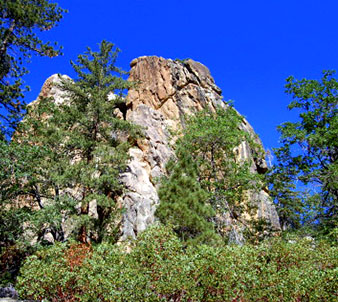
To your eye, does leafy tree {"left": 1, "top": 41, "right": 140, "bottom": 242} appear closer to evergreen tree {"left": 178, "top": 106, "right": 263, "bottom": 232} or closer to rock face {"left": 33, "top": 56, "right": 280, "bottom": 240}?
rock face {"left": 33, "top": 56, "right": 280, "bottom": 240}

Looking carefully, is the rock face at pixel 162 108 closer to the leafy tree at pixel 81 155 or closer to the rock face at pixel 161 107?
the rock face at pixel 161 107

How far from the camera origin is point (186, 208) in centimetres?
1223

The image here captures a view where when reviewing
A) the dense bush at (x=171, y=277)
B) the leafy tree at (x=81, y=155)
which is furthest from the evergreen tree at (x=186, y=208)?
the dense bush at (x=171, y=277)

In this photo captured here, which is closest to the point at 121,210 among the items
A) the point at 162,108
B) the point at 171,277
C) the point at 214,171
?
the point at 214,171

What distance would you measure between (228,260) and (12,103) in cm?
957

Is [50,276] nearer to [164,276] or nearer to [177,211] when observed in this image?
[164,276]

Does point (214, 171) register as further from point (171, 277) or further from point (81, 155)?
point (171, 277)

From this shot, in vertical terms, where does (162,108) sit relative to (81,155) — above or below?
above

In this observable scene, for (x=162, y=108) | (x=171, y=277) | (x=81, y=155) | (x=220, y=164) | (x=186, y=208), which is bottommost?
(x=171, y=277)

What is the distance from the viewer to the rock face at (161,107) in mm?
19984

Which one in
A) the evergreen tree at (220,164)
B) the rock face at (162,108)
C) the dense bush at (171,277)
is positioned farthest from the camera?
the rock face at (162,108)

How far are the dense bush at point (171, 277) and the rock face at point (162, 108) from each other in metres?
10.4

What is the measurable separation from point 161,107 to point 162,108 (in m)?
0.14

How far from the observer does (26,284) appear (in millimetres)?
7484
